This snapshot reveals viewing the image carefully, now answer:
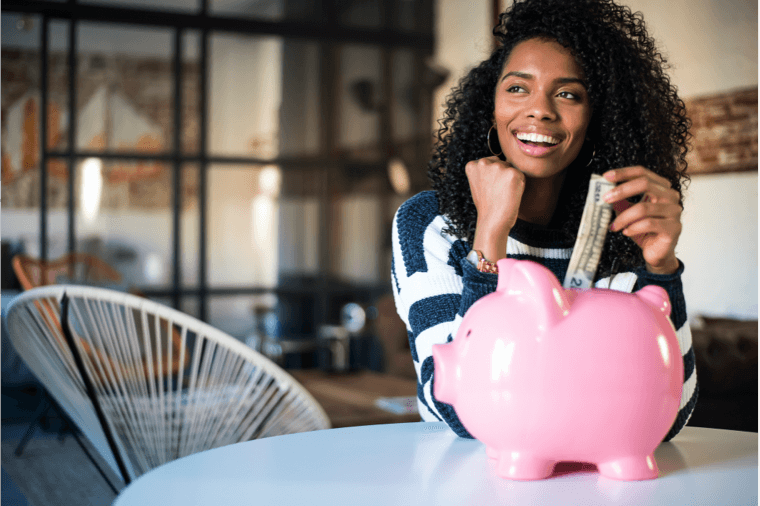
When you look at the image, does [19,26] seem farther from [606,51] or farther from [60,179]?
[606,51]

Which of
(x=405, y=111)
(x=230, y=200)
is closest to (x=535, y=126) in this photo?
(x=230, y=200)

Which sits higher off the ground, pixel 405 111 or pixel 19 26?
pixel 19 26

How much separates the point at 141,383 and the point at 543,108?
0.97 m

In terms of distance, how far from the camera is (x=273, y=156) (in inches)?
231

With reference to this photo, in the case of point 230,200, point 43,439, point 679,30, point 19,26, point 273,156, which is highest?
point 19,26

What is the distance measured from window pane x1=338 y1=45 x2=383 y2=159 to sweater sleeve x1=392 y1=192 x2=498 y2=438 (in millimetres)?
4968

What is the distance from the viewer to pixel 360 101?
6.09 meters

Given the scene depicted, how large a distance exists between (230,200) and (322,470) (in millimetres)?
5175

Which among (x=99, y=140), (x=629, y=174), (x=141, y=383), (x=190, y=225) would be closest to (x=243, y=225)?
(x=190, y=225)

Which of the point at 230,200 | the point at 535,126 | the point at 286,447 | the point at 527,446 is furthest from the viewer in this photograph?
the point at 230,200

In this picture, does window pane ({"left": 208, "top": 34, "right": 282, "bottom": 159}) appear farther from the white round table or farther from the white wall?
the white round table

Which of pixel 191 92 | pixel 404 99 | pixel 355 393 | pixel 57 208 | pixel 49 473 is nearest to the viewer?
pixel 49 473

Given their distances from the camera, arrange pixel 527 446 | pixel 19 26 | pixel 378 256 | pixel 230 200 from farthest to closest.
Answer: pixel 378 256 → pixel 230 200 → pixel 19 26 → pixel 527 446

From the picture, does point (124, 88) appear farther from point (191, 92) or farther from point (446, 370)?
point (446, 370)
